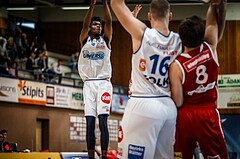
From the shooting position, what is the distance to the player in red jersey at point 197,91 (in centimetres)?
616

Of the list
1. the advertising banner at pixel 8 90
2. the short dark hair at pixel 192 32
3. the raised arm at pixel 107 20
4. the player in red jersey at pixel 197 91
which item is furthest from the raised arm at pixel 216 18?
the advertising banner at pixel 8 90

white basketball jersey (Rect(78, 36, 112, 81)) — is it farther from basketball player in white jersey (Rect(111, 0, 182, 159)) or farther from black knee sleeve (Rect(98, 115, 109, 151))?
basketball player in white jersey (Rect(111, 0, 182, 159))

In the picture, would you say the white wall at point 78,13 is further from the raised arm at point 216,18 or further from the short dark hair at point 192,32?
the short dark hair at point 192,32

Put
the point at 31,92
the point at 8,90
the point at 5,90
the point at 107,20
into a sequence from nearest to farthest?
the point at 107,20 → the point at 5,90 → the point at 8,90 → the point at 31,92

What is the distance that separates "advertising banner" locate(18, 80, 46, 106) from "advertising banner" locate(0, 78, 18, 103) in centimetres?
20

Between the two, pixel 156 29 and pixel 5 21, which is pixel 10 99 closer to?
pixel 5 21

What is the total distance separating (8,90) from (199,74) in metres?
15.5

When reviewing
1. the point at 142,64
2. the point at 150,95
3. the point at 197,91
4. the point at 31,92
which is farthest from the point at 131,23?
the point at 31,92

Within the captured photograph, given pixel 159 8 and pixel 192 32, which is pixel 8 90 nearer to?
pixel 159 8

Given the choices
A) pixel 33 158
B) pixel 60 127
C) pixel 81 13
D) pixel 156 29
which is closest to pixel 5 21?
pixel 81 13

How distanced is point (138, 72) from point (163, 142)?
0.81 meters

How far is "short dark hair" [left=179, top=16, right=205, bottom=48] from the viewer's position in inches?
243

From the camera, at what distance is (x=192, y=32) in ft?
20.3

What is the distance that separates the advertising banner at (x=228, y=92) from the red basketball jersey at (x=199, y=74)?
Result: 71.1 ft
